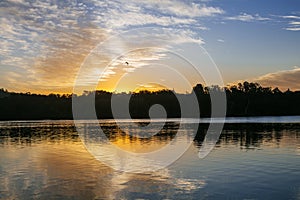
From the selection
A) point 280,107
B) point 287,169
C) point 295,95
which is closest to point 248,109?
point 280,107

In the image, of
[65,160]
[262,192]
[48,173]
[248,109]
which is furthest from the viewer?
[248,109]

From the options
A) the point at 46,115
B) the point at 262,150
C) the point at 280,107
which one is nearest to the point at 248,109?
the point at 280,107

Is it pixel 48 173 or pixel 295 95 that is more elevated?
pixel 295 95

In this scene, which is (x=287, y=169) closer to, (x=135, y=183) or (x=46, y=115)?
(x=135, y=183)

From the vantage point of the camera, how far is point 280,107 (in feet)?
579

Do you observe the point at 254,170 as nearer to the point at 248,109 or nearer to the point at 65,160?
the point at 65,160

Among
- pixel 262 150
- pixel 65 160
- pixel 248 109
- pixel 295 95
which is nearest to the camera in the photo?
pixel 65 160

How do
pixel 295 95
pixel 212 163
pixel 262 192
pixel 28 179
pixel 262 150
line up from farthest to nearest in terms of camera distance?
pixel 295 95 < pixel 262 150 < pixel 212 163 < pixel 28 179 < pixel 262 192

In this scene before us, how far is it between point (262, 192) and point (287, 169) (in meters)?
7.99

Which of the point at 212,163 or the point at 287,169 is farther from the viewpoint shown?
the point at 212,163

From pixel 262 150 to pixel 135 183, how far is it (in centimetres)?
1971

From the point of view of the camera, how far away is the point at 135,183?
67.6 ft

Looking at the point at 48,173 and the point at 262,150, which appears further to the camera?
the point at 262,150

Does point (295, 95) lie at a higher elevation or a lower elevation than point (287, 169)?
higher
